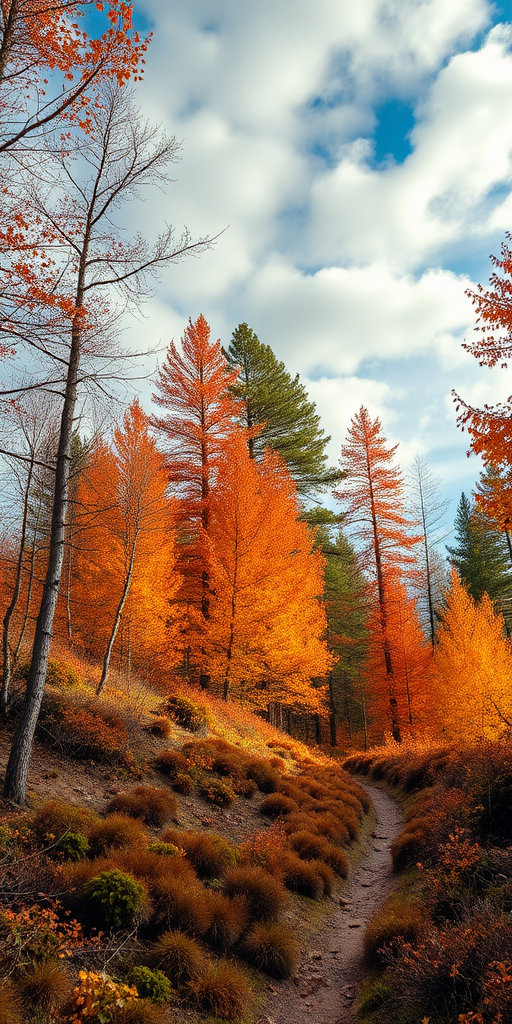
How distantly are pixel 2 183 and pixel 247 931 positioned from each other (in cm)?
866

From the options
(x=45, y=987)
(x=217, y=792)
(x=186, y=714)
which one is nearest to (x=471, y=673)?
(x=186, y=714)

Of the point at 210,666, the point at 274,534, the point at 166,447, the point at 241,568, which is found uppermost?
the point at 166,447

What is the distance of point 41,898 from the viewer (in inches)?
171

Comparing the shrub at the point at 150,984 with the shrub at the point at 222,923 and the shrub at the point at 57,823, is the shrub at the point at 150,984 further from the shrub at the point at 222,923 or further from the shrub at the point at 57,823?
the shrub at the point at 57,823

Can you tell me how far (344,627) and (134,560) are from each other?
22163 mm

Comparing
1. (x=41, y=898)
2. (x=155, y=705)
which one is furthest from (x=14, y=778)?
(x=155, y=705)

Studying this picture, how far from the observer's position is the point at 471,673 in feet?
54.4

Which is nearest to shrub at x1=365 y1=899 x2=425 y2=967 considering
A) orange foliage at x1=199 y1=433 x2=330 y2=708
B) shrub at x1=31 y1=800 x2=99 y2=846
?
shrub at x1=31 y1=800 x2=99 y2=846

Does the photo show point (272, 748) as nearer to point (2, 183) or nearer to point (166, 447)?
point (166, 447)

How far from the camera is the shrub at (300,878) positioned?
693cm

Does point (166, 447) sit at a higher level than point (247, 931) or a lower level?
higher

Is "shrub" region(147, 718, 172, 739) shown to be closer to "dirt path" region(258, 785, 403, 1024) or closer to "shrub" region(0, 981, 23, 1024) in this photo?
"dirt path" region(258, 785, 403, 1024)

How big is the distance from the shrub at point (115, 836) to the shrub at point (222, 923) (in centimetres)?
103

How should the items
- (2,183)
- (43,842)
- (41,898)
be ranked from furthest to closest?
(2,183) → (43,842) → (41,898)
